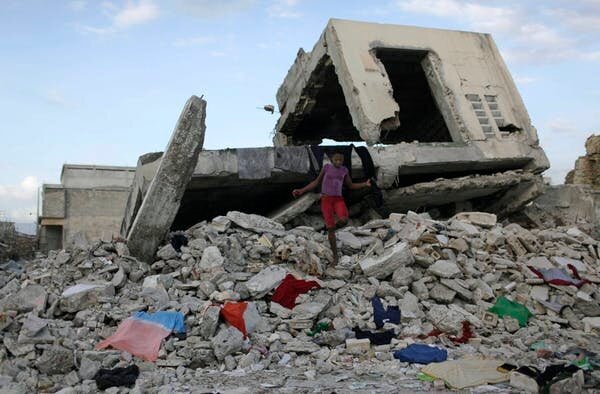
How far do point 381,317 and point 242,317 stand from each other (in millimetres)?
1369

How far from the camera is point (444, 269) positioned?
6.27 meters

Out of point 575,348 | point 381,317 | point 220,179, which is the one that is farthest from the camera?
point 220,179

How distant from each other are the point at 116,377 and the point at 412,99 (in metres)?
12.0

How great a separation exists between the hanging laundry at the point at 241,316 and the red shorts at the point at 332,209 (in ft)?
5.84

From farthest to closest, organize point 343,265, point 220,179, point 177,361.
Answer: point 220,179 → point 343,265 → point 177,361

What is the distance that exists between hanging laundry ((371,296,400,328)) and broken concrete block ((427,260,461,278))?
2.87ft

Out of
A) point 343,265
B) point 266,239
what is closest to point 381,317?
point 343,265

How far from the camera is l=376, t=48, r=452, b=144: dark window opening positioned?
38.2ft

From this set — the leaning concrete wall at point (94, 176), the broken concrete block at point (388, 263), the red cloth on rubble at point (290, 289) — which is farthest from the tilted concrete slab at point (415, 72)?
the leaning concrete wall at point (94, 176)

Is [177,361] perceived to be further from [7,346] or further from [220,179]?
[220,179]

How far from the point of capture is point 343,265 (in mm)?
6637

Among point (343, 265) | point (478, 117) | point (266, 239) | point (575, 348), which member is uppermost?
point (478, 117)

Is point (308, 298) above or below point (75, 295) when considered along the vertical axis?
below

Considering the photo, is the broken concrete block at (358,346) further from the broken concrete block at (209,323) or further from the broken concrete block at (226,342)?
the broken concrete block at (209,323)
